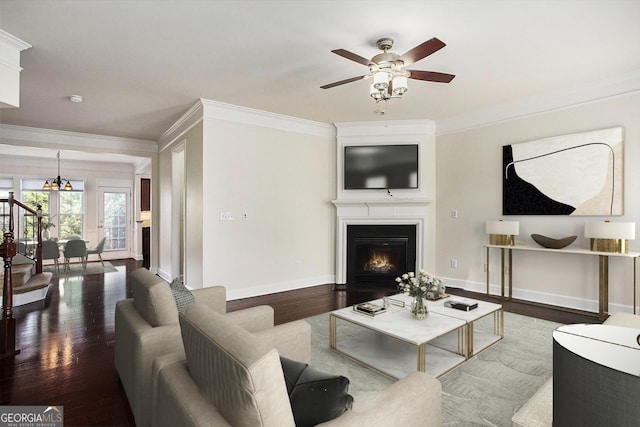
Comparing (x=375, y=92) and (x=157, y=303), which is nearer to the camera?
(x=157, y=303)

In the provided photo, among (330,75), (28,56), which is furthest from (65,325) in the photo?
(330,75)

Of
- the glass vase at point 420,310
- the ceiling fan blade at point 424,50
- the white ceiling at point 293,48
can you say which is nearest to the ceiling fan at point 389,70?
the ceiling fan blade at point 424,50

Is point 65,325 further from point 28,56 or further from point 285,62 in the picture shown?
point 285,62

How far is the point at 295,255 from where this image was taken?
5352 millimetres

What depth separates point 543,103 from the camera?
14.2ft

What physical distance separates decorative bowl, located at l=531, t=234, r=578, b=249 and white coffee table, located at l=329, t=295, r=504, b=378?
4.99 ft

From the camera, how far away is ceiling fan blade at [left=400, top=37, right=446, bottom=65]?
2.35 metres

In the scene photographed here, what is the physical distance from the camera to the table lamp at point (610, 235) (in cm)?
348

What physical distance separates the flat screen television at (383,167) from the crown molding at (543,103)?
711 millimetres

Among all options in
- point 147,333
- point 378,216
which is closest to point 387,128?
point 378,216

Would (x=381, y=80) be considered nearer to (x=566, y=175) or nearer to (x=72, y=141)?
(x=566, y=175)

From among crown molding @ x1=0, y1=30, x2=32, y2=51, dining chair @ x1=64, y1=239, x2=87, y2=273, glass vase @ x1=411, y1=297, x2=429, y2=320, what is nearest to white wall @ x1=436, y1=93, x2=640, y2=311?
glass vase @ x1=411, y1=297, x2=429, y2=320

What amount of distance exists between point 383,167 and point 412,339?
354 centimetres

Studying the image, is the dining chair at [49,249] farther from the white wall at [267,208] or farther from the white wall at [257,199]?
the white wall at [267,208]
